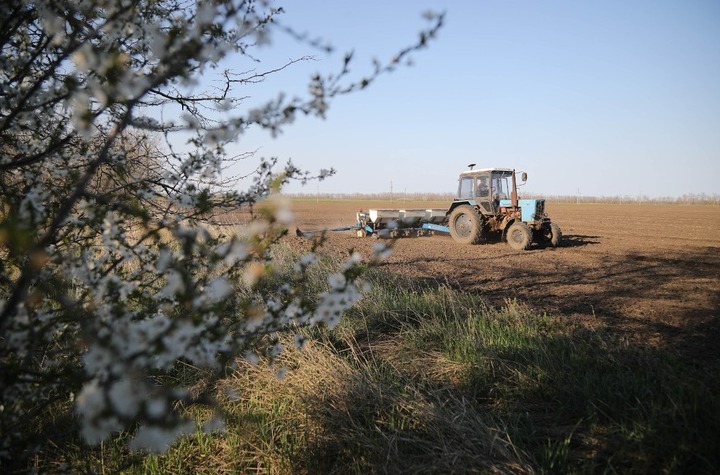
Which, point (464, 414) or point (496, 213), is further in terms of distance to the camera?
point (496, 213)

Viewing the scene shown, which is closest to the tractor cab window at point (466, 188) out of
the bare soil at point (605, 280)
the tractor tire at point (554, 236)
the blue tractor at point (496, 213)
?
the blue tractor at point (496, 213)

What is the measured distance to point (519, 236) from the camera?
39.3ft

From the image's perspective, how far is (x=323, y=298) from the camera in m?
1.76

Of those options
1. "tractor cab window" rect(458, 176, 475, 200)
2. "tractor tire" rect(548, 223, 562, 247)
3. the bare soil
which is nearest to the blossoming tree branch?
the bare soil

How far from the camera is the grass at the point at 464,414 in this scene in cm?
259

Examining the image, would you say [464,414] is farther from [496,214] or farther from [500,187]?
[500,187]

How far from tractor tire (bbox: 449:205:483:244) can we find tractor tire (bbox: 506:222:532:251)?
0.99 metres

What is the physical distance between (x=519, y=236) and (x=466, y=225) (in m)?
1.93

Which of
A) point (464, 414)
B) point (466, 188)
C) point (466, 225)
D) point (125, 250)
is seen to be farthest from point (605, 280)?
point (125, 250)

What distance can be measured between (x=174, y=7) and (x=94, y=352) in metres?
2.26

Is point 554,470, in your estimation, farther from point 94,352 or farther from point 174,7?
point 174,7

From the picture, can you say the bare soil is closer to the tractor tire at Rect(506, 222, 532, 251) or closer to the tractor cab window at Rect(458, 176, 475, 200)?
the tractor tire at Rect(506, 222, 532, 251)

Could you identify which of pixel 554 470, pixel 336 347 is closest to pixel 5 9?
pixel 554 470

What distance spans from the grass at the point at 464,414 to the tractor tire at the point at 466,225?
8669 millimetres
